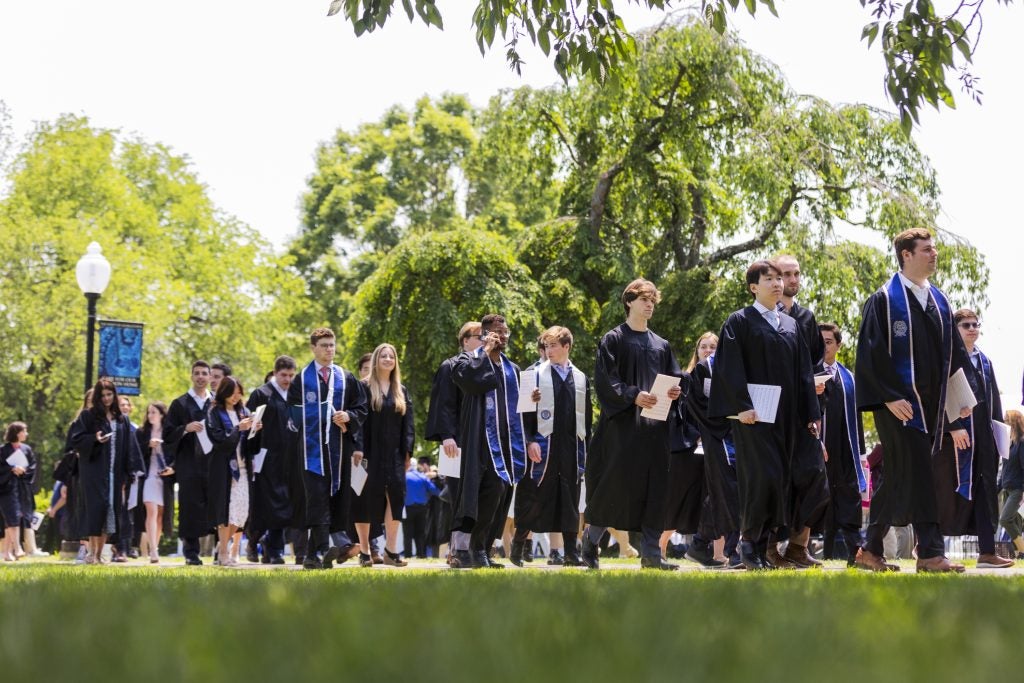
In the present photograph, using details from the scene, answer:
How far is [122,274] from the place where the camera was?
141 feet

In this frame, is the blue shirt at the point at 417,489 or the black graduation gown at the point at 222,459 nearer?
the black graduation gown at the point at 222,459

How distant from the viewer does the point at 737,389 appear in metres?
10.0

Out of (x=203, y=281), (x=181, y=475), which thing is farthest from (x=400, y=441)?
(x=203, y=281)

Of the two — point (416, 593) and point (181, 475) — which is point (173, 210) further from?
point (416, 593)

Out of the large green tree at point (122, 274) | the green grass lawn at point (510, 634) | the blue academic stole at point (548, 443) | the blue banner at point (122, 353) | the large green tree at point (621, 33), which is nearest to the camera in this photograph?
the green grass lawn at point (510, 634)

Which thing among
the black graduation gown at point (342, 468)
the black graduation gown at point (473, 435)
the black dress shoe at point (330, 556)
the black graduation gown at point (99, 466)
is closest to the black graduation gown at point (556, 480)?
the black graduation gown at point (473, 435)

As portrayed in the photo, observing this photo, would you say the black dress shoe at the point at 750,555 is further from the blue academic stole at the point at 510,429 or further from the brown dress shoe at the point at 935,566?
the blue academic stole at the point at 510,429

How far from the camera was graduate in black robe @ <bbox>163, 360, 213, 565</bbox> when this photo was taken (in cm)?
A: 1506

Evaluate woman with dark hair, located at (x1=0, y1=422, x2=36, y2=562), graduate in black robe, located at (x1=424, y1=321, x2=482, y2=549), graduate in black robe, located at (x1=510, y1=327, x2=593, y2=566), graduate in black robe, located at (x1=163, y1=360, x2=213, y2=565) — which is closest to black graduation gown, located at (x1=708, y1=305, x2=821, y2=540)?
graduate in black robe, located at (x1=424, y1=321, x2=482, y2=549)

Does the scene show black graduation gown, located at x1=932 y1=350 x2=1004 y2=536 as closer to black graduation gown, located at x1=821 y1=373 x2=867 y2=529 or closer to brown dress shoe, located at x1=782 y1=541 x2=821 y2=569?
brown dress shoe, located at x1=782 y1=541 x2=821 y2=569

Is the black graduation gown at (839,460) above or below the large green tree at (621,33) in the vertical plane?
below

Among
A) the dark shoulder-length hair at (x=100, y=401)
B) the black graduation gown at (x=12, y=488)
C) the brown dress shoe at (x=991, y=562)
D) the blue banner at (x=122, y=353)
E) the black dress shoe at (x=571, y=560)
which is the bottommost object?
the black dress shoe at (x=571, y=560)

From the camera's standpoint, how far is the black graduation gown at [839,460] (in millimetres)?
11969

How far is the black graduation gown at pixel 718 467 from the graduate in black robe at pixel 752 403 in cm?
154
